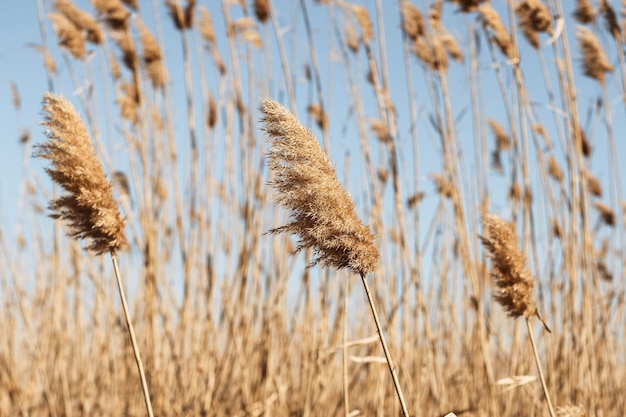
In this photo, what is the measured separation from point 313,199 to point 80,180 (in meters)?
0.51

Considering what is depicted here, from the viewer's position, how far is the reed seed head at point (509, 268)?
63.5 inches

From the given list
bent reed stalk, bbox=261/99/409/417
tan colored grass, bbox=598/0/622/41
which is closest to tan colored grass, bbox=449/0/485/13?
tan colored grass, bbox=598/0/622/41

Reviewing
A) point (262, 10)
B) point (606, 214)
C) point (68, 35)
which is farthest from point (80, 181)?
point (606, 214)

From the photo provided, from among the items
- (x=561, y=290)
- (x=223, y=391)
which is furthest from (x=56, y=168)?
(x=561, y=290)

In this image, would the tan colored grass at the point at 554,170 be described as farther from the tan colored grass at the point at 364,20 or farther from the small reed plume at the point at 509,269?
the small reed plume at the point at 509,269

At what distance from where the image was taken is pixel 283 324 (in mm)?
3234

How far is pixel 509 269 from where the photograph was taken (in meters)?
1.62

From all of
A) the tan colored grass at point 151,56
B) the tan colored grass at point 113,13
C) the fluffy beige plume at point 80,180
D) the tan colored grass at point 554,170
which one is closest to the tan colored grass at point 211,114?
the tan colored grass at point 151,56

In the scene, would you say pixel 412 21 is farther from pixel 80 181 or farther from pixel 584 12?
pixel 80 181

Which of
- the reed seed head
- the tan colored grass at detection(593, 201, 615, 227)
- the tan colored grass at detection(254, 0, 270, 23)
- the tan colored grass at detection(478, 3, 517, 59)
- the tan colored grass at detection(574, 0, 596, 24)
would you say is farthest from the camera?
the tan colored grass at detection(593, 201, 615, 227)

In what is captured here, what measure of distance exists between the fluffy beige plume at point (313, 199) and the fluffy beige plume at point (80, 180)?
1.27 ft

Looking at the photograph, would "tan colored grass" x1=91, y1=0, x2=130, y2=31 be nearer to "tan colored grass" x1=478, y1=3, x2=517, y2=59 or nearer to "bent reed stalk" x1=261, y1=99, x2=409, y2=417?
"tan colored grass" x1=478, y1=3, x2=517, y2=59

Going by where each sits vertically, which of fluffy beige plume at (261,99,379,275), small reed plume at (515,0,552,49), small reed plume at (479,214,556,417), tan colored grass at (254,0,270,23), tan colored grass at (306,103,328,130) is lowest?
small reed plume at (479,214,556,417)

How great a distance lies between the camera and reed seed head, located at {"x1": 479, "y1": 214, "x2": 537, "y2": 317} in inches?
63.5
